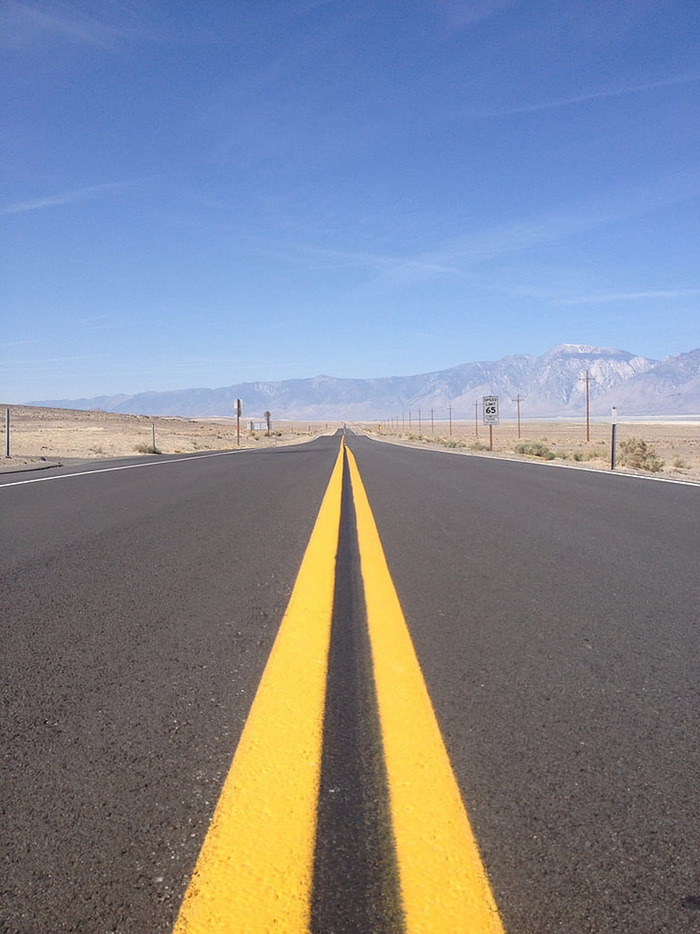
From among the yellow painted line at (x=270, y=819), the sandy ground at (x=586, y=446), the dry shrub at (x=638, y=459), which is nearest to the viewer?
the yellow painted line at (x=270, y=819)

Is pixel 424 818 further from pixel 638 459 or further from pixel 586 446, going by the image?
pixel 586 446

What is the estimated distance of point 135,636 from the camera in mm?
3654

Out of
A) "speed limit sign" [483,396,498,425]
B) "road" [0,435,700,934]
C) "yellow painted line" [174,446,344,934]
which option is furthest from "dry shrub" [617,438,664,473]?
"yellow painted line" [174,446,344,934]

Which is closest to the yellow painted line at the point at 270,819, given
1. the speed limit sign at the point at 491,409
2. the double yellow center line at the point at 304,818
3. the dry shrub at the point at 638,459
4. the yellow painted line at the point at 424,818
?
the double yellow center line at the point at 304,818

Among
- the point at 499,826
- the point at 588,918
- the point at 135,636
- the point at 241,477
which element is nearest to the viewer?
→ the point at 588,918

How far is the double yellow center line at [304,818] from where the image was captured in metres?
1.56

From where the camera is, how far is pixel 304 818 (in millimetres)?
1936

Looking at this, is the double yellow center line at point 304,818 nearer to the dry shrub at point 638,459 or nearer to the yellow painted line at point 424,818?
the yellow painted line at point 424,818

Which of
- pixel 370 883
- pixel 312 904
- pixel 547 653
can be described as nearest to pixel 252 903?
pixel 312 904

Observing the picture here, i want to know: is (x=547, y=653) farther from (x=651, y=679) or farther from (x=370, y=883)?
(x=370, y=883)

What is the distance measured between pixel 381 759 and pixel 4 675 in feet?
5.50

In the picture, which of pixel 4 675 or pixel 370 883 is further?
pixel 4 675

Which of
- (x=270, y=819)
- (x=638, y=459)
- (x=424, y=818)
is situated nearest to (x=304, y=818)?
(x=270, y=819)

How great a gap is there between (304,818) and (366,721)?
2.16ft
